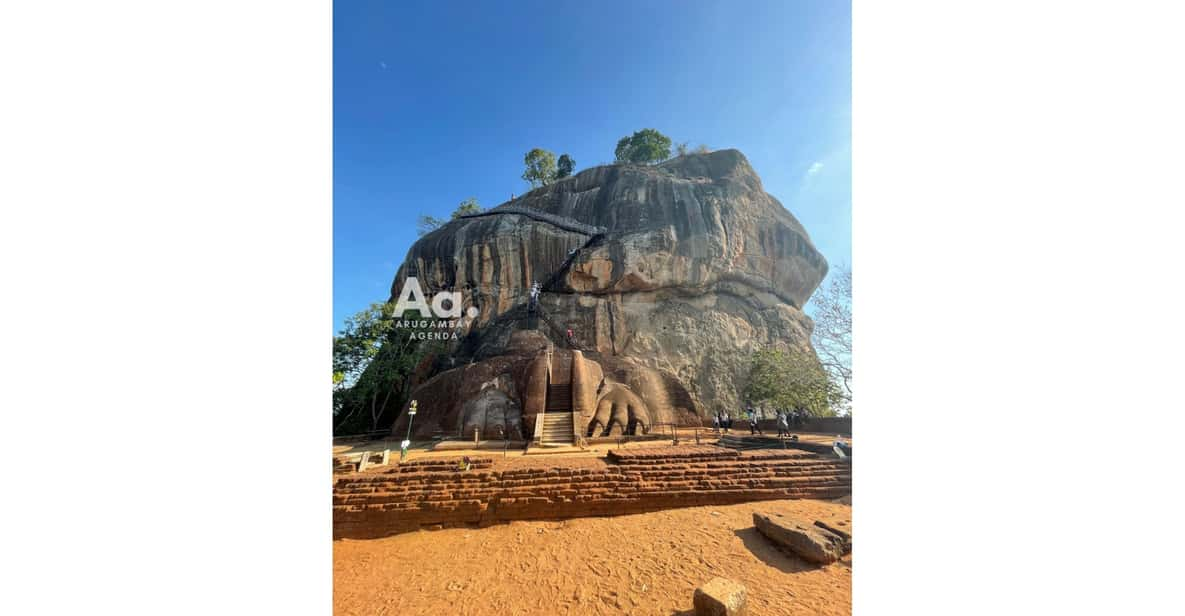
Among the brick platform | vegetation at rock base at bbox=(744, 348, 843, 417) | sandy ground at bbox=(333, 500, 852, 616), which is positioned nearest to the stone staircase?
the brick platform

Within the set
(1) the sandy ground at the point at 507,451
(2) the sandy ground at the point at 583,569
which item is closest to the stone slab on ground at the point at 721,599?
(2) the sandy ground at the point at 583,569

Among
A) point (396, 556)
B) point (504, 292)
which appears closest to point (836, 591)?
point (396, 556)

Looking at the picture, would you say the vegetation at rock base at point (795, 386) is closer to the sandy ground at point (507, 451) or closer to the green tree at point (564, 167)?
the sandy ground at point (507, 451)

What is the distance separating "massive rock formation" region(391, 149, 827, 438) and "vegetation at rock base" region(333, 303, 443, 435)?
6.02ft

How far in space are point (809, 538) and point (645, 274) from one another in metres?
12.5

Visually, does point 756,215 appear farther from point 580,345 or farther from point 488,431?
point 488,431

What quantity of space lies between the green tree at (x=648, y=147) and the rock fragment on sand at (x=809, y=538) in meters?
18.1

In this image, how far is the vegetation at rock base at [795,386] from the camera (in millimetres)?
9047

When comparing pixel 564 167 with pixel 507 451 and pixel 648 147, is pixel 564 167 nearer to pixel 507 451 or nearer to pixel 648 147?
pixel 648 147

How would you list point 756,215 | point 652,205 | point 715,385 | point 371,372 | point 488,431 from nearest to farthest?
1. point 488,431
2. point 371,372
3. point 715,385
4. point 652,205
5. point 756,215

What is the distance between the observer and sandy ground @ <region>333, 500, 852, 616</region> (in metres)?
2.64

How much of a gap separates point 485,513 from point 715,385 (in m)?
12.0

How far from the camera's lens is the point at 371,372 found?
1112 cm

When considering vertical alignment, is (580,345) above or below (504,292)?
below
